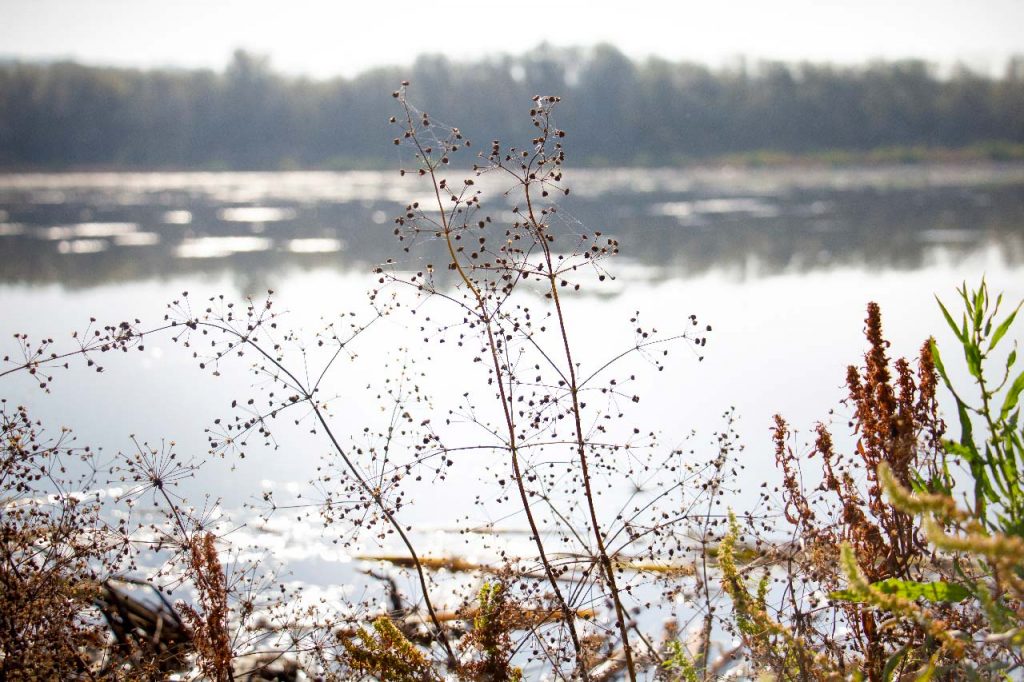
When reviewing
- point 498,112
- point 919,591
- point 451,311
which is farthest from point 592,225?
point 498,112

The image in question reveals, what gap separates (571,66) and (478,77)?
390 cm

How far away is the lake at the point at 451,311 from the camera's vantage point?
4266 mm

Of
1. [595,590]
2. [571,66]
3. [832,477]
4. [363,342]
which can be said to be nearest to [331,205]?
[363,342]

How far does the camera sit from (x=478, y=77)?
3300 cm

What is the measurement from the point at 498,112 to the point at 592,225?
61.7 ft

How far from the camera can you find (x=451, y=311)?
22.2ft

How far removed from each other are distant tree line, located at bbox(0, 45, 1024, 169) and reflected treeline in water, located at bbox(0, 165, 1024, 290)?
260 inches

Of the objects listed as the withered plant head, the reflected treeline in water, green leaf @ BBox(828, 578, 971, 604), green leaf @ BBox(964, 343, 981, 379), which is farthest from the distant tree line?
green leaf @ BBox(828, 578, 971, 604)

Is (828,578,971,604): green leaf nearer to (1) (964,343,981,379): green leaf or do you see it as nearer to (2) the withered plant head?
(2) the withered plant head

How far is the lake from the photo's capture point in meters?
4.27

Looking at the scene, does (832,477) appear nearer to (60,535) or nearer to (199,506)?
Answer: (60,535)

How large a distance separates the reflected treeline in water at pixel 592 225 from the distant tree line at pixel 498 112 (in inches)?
260

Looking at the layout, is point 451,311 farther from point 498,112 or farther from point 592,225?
point 498,112

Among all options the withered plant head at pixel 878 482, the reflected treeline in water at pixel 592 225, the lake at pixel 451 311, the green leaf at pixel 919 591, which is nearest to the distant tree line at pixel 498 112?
the reflected treeline in water at pixel 592 225
